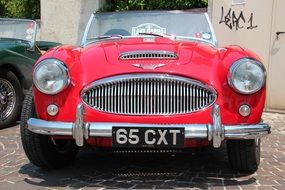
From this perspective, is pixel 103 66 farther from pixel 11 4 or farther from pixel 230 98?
pixel 11 4

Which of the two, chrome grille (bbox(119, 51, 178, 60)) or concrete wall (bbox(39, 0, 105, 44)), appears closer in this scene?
chrome grille (bbox(119, 51, 178, 60))

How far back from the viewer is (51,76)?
12.4 feet

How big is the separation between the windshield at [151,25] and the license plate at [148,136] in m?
1.48

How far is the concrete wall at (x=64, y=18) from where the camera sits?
1220 centimetres

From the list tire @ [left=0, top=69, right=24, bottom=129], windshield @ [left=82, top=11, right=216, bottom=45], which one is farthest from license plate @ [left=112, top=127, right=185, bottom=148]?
tire @ [left=0, top=69, right=24, bottom=129]

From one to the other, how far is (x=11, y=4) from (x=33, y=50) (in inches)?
360

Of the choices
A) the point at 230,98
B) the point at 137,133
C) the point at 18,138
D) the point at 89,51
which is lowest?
the point at 18,138

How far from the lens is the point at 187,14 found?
17.1 ft

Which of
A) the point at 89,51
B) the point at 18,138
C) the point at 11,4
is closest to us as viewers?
the point at 89,51

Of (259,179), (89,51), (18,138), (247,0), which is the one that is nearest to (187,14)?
(89,51)

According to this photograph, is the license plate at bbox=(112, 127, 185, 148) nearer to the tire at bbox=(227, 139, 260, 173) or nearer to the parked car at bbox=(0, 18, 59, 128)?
the tire at bbox=(227, 139, 260, 173)

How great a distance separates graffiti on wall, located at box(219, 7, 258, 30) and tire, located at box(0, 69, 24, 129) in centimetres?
356

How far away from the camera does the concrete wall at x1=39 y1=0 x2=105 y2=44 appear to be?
480 inches

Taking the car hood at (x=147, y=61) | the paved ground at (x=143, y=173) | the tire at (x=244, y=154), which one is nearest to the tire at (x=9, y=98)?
the paved ground at (x=143, y=173)
